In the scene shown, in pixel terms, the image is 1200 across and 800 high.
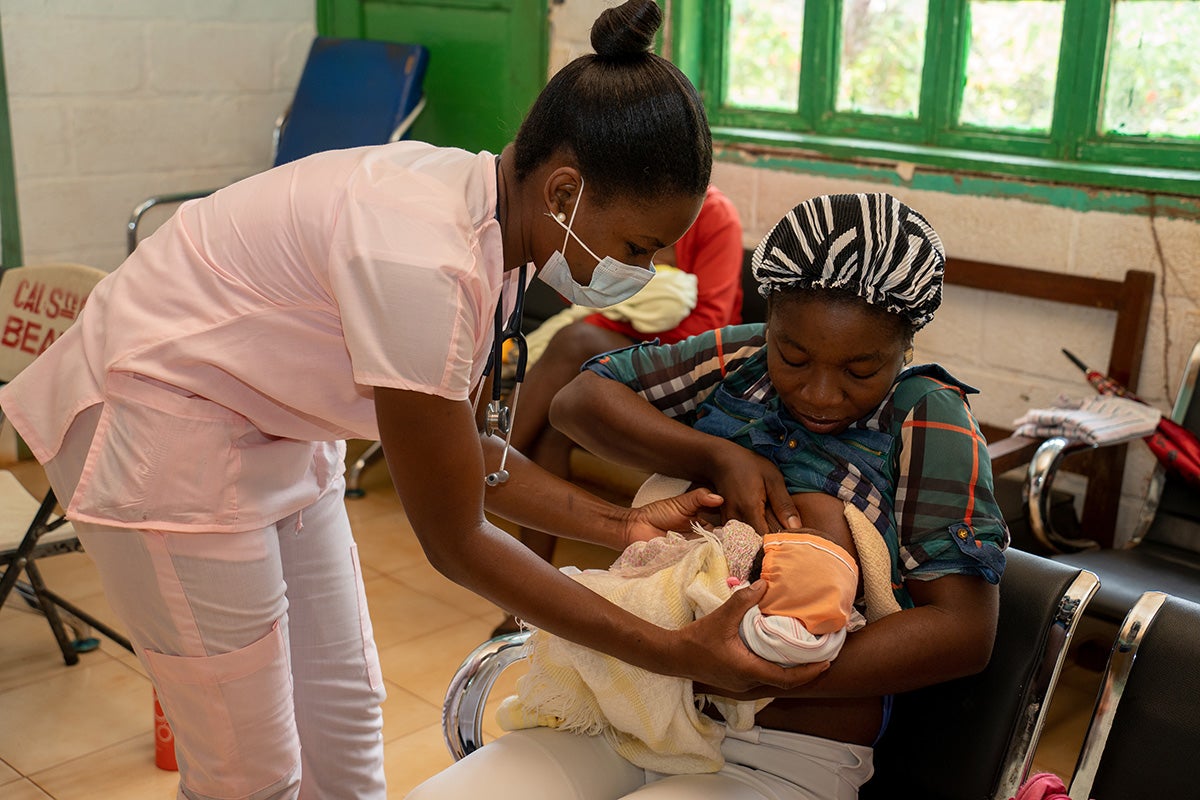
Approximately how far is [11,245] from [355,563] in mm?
2896

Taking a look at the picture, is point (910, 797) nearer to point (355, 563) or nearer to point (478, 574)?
point (478, 574)

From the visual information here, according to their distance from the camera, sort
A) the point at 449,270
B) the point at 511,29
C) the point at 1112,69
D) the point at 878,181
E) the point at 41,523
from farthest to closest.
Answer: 1. the point at 511,29
2. the point at 878,181
3. the point at 1112,69
4. the point at 41,523
5. the point at 449,270

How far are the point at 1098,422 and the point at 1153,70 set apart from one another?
91 cm

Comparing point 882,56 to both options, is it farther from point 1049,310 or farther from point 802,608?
point 802,608

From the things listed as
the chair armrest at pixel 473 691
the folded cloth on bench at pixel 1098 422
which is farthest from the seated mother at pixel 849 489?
the folded cloth on bench at pixel 1098 422

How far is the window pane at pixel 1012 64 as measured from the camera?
2.98m

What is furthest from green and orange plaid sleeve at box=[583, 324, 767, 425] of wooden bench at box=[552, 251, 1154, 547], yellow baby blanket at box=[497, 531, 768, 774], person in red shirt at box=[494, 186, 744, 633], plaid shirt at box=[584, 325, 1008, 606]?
person in red shirt at box=[494, 186, 744, 633]

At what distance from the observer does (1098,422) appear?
8.36 ft

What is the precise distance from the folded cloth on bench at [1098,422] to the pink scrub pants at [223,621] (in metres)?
1.62

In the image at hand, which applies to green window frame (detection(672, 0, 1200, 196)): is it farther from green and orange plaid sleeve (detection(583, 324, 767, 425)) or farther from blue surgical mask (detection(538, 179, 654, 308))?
blue surgical mask (detection(538, 179, 654, 308))

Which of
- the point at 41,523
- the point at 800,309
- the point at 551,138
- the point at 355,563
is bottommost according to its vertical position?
the point at 41,523

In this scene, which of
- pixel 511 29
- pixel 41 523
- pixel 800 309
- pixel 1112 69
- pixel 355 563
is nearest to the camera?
pixel 800 309

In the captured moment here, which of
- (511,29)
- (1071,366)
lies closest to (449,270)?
(1071,366)

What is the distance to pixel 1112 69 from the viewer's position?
2889mm
